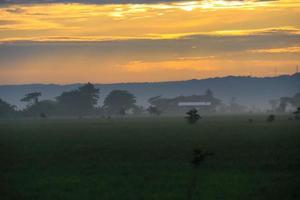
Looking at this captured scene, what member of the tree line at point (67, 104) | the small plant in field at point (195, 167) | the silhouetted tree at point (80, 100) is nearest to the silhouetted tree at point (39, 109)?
the tree line at point (67, 104)

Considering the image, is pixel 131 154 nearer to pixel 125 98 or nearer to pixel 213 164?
pixel 213 164

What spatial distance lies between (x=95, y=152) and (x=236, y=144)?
11578 mm

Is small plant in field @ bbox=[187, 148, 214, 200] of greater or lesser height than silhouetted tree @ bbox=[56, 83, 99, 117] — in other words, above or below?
below

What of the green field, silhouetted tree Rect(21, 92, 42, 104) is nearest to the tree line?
silhouetted tree Rect(21, 92, 42, 104)

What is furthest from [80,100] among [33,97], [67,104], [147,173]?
[147,173]

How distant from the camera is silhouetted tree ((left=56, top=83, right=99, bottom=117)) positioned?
184 meters

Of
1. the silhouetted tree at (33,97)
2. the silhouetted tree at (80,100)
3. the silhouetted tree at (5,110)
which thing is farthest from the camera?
the silhouetted tree at (33,97)

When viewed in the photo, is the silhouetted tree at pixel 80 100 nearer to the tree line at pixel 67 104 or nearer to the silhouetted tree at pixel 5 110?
the tree line at pixel 67 104

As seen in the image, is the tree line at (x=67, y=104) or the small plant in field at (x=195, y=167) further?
the tree line at (x=67, y=104)

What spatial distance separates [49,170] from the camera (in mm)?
33781

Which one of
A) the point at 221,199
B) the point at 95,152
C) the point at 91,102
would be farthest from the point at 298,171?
the point at 91,102

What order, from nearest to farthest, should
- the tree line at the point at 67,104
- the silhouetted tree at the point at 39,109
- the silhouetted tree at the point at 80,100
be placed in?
the tree line at the point at 67,104
the silhouetted tree at the point at 80,100
the silhouetted tree at the point at 39,109

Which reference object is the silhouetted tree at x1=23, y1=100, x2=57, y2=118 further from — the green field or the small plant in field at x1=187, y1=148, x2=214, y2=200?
the small plant in field at x1=187, y1=148, x2=214, y2=200

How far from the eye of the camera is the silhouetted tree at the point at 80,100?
18438 cm
